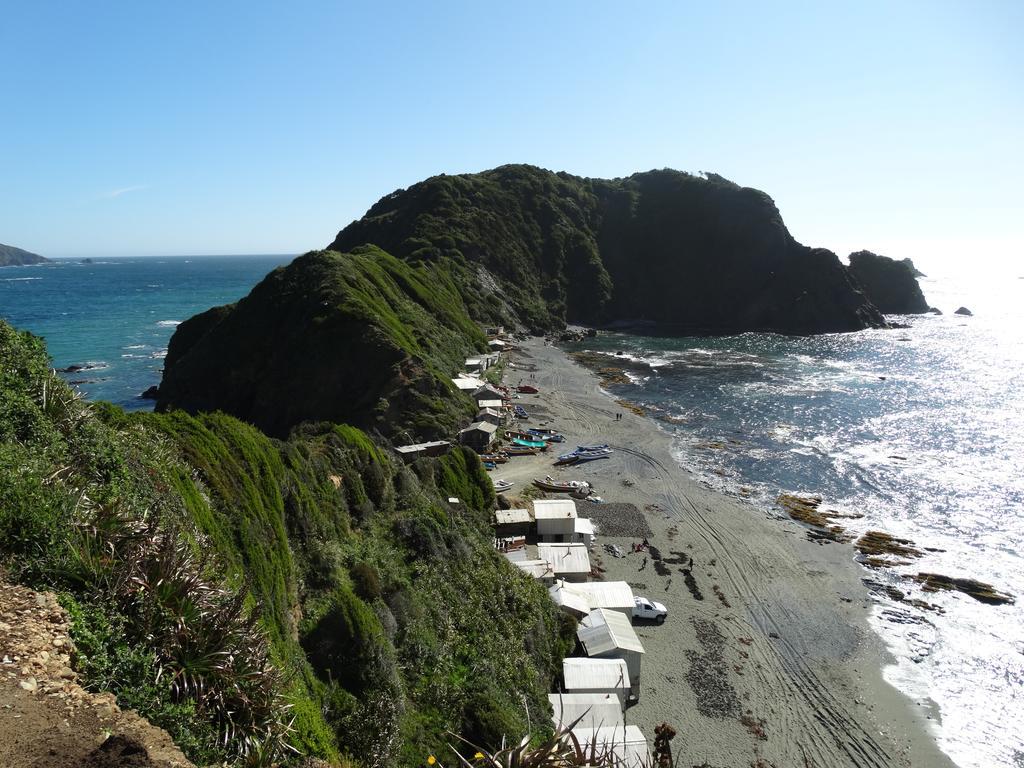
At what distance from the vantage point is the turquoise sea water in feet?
84.1

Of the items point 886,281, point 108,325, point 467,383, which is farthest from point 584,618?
point 886,281

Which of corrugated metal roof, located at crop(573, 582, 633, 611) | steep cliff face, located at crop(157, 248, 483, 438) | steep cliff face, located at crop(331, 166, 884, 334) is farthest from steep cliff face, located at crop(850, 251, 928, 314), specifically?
corrugated metal roof, located at crop(573, 582, 633, 611)

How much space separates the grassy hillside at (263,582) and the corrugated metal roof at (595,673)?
71cm

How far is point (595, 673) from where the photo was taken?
69.7 ft

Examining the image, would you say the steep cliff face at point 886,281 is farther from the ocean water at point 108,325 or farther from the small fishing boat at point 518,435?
the ocean water at point 108,325

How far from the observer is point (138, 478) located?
11.4m

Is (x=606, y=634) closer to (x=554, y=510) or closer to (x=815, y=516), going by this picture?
(x=554, y=510)

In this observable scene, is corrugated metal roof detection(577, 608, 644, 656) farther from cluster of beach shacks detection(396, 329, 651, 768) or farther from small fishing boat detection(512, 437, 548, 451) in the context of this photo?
small fishing boat detection(512, 437, 548, 451)

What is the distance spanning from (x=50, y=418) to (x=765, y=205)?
148982mm

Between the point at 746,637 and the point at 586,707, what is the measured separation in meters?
10.7

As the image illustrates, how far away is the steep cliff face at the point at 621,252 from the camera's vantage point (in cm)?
11775

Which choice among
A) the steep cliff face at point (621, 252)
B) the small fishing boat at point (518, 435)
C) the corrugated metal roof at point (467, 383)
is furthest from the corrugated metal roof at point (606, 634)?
the steep cliff face at point (621, 252)

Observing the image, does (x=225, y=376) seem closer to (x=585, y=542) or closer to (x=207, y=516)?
(x=585, y=542)

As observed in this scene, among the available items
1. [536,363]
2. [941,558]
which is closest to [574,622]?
[941,558]
